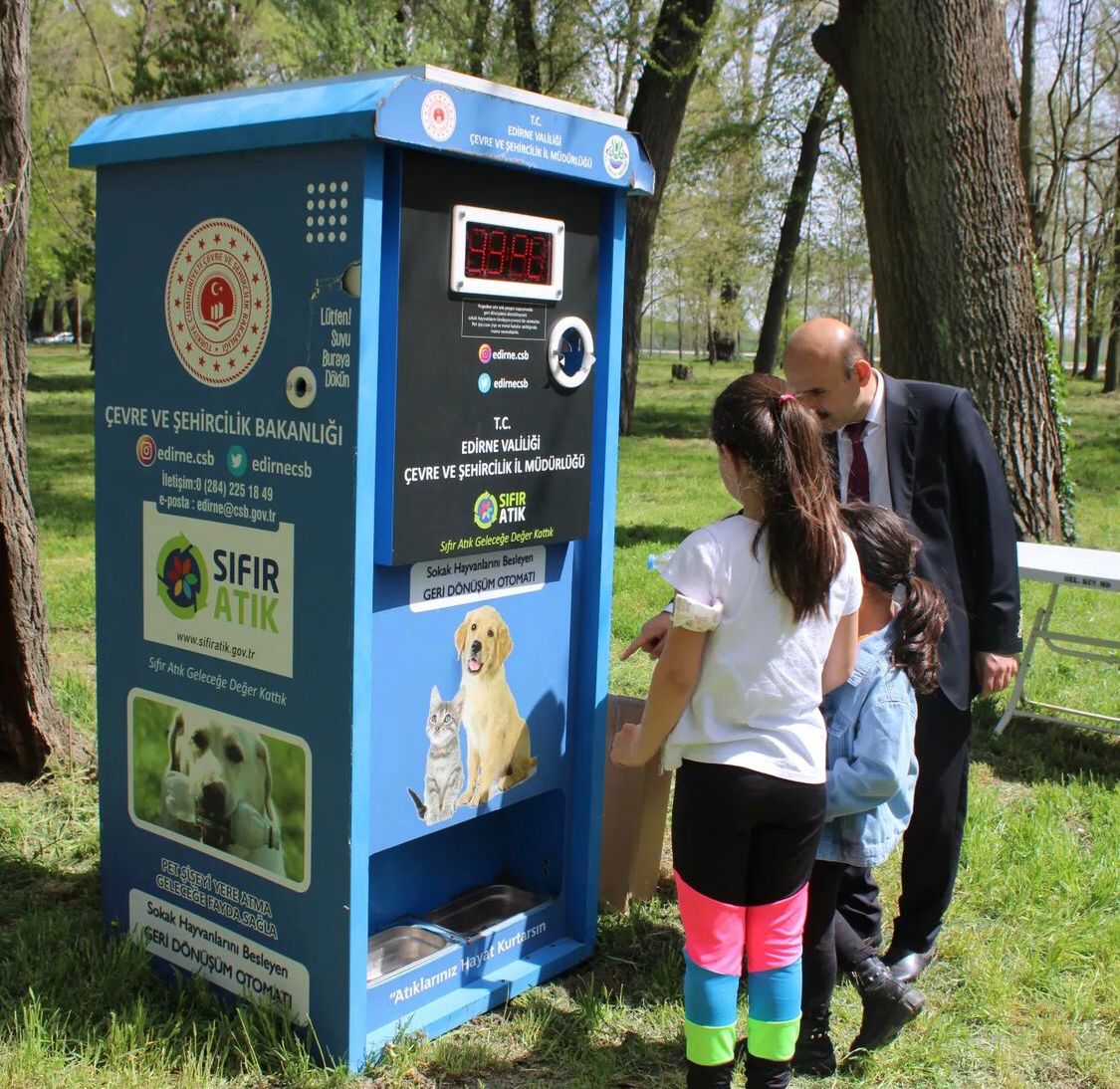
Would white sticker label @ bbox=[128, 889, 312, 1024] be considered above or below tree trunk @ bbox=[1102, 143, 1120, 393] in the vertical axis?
below

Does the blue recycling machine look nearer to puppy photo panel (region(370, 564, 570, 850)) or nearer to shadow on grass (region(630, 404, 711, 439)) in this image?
puppy photo panel (region(370, 564, 570, 850))

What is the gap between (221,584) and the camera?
303 cm

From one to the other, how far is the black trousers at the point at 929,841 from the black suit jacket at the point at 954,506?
0.32ft

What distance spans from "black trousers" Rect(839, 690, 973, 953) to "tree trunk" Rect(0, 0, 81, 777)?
2911 millimetres

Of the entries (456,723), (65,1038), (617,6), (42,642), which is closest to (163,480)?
(456,723)

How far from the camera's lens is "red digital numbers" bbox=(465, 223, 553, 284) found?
2.92 m

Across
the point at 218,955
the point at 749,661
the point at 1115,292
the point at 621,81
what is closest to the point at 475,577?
the point at 749,661

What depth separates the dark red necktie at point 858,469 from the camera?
3361 millimetres

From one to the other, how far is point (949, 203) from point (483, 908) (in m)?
6.04

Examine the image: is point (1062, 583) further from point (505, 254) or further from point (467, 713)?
point (505, 254)

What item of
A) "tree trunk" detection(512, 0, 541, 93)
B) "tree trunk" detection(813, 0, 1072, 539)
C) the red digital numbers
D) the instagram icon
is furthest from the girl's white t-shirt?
"tree trunk" detection(512, 0, 541, 93)

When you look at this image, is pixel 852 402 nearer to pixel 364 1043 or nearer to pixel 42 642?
pixel 364 1043

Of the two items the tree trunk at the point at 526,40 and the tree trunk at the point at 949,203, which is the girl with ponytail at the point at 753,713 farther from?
the tree trunk at the point at 526,40

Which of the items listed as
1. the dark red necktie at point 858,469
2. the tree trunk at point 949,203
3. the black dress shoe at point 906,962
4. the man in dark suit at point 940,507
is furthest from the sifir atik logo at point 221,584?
the tree trunk at point 949,203
